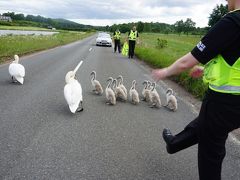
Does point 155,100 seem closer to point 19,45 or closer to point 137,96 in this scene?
point 137,96

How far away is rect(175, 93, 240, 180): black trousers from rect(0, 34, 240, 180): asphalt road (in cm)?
108

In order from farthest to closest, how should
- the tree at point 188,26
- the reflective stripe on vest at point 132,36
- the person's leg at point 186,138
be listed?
the tree at point 188,26 → the reflective stripe on vest at point 132,36 → the person's leg at point 186,138

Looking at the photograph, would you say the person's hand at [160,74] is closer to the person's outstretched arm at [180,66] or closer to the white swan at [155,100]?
the person's outstretched arm at [180,66]

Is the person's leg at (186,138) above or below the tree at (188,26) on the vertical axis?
above

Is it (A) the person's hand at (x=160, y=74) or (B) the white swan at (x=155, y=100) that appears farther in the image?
(B) the white swan at (x=155, y=100)

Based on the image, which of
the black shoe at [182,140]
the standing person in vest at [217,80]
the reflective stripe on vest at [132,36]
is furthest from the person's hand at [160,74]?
→ the reflective stripe on vest at [132,36]

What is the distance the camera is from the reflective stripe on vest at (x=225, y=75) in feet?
10.5

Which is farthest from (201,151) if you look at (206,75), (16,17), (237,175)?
(16,17)

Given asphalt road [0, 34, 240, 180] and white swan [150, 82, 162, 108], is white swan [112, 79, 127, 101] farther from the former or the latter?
white swan [150, 82, 162, 108]

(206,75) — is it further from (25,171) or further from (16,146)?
(16,146)

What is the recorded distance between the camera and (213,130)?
133 inches

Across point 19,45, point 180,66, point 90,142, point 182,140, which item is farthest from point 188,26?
point 180,66

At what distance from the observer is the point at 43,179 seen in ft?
14.1

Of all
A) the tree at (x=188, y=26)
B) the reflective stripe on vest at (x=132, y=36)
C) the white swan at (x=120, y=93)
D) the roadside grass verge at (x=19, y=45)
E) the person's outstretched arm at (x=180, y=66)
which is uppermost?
the person's outstretched arm at (x=180, y=66)
